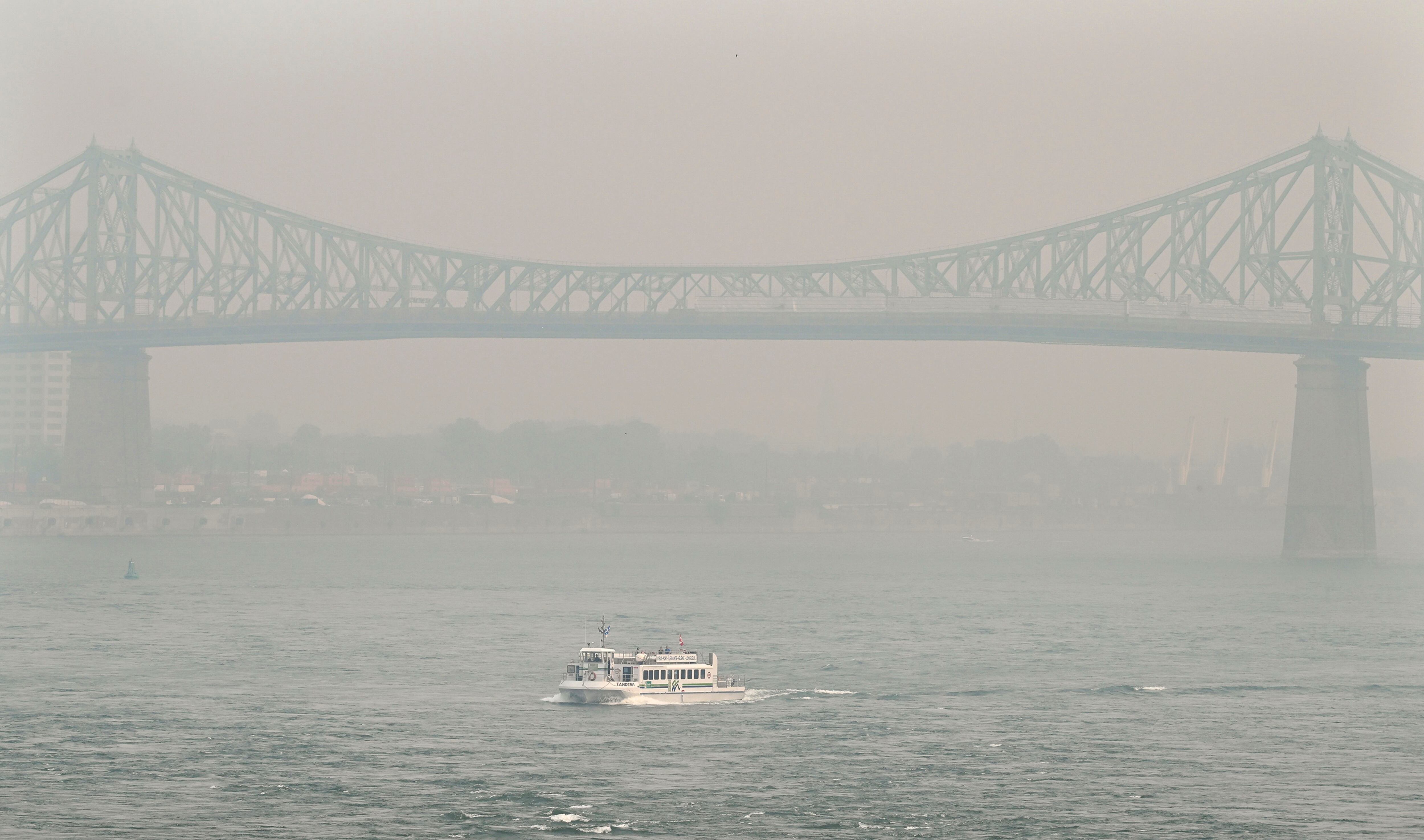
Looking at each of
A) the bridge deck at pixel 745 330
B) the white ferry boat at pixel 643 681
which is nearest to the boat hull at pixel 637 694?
the white ferry boat at pixel 643 681

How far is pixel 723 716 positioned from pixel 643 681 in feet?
11.8

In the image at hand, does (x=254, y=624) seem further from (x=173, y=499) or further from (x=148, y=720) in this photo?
(x=173, y=499)

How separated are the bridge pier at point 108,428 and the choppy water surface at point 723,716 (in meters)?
35.7

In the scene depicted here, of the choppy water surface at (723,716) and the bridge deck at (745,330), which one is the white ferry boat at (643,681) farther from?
the bridge deck at (745,330)

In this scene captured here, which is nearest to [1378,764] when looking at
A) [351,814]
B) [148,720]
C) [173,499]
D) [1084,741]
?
[1084,741]

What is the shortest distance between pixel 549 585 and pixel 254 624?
27.3m

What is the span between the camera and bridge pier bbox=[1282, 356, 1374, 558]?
108m

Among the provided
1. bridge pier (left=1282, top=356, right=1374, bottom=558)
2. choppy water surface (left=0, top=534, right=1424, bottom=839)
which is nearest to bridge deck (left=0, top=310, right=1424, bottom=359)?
bridge pier (left=1282, top=356, right=1374, bottom=558)

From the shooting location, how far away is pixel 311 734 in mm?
44812

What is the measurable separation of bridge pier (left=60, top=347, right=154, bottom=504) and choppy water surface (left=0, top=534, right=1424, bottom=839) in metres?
35.7

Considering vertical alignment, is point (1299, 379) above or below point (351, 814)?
above

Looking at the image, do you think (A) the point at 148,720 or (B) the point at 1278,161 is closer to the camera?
(A) the point at 148,720

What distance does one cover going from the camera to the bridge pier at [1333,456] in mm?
107562

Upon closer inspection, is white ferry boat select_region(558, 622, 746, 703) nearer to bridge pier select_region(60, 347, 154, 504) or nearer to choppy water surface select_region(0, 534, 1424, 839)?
choppy water surface select_region(0, 534, 1424, 839)
